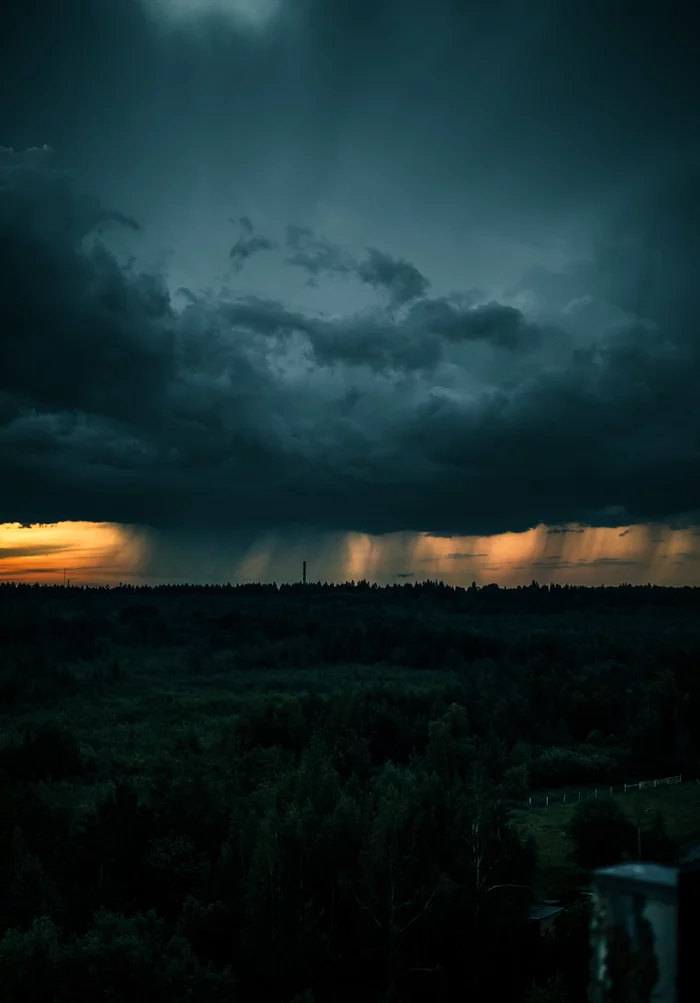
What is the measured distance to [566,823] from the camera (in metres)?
50.7

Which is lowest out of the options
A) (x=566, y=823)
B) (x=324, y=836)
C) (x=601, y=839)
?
(x=566, y=823)

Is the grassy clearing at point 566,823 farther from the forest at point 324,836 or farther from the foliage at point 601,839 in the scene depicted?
the foliage at point 601,839

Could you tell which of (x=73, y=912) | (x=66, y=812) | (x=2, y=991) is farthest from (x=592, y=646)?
(x=2, y=991)

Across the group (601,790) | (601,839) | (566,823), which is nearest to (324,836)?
(601,839)

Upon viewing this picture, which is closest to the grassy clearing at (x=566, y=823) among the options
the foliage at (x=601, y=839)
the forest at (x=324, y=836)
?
the forest at (x=324, y=836)

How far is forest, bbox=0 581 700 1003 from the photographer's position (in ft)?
82.2

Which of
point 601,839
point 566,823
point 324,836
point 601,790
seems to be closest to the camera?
point 324,836

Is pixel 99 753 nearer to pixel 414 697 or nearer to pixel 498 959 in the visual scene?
pixel 414 697

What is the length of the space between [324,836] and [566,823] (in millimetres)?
26308

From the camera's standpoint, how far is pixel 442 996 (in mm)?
25047

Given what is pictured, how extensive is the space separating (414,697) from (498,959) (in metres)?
56.7

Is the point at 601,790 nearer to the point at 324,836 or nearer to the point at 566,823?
the point at 566,823

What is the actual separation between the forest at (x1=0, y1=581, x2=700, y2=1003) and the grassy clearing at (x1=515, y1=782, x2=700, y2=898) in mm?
259

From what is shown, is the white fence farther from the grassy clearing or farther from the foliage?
the foliage
